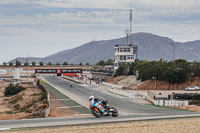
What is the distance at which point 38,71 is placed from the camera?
115m

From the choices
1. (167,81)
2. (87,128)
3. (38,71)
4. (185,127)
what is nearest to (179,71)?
(167,81)

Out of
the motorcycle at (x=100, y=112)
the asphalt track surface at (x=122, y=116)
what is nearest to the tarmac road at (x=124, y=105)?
the asphalt track surface at (x=122, y=116)

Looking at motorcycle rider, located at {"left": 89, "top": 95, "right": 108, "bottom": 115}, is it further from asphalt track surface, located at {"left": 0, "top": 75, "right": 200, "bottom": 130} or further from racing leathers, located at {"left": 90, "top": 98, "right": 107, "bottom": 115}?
asphalt track surface, located at {"left": 0, "top": 75, "right": 200, "bottom": 130}

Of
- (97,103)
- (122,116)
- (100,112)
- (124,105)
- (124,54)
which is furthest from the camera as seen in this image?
(124,54)

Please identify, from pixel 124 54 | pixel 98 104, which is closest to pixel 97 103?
pixel 98 104

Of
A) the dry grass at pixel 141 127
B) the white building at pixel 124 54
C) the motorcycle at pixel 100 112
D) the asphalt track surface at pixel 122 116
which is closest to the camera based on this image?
the dry grass at pixel 141 127

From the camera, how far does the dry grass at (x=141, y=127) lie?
908 inches

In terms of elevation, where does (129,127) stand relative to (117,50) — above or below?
below

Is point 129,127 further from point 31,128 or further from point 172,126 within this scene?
point 31,128

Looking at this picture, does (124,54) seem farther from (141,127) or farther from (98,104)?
(141,127)

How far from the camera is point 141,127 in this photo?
25.9m

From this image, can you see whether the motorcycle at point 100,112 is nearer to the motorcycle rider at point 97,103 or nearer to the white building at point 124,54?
the motorcycle rider at point 97,103

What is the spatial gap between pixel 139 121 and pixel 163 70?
7181 cm

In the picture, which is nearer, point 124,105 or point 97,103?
point 97,103
